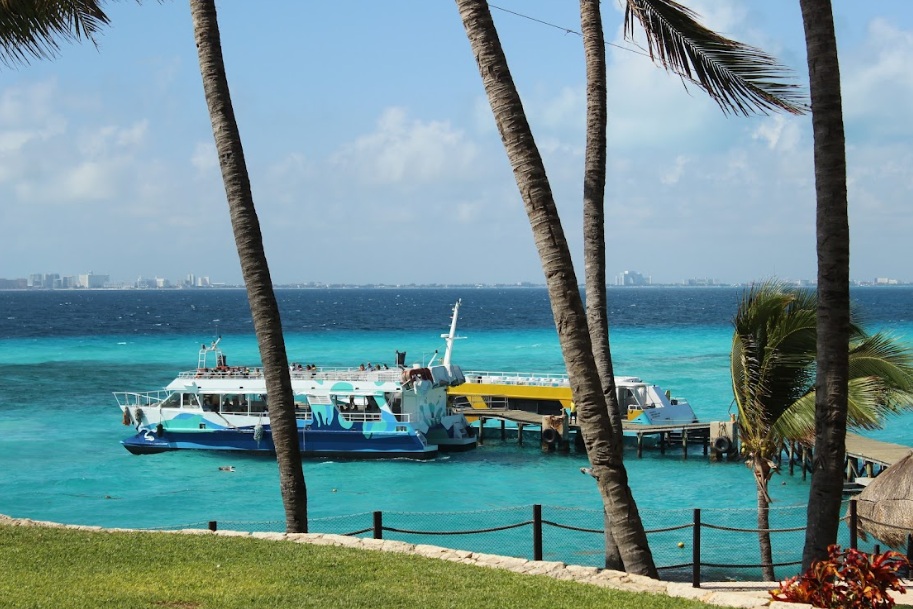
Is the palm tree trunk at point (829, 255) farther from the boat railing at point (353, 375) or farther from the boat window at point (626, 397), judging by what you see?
the boat window at point (626, 397)

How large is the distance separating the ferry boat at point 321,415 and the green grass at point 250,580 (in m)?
25.3

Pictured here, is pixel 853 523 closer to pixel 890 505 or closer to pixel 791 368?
pixel 791 368

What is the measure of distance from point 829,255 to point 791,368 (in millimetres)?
4733

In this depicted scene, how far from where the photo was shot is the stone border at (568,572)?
8742 millimetres

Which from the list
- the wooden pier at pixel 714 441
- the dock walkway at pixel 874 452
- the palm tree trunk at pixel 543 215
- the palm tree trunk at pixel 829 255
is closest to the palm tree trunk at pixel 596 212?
the palm tree trunk at pixel 543 215

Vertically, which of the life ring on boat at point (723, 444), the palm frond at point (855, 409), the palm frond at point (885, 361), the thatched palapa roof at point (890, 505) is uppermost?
the palm frond at point (885, 361)

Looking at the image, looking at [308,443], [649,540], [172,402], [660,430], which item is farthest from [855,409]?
[172,402]

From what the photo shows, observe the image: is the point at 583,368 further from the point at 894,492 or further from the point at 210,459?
the point at 210,459

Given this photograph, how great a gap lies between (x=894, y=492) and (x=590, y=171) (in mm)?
9595

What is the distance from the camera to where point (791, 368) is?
40.1 ft

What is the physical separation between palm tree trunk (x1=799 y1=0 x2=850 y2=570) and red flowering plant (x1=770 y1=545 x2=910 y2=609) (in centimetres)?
26

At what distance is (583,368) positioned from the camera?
26.9ft

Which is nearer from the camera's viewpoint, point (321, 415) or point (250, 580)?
point (250, 580)

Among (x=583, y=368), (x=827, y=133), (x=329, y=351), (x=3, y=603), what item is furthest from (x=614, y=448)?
(x=329, y=351)
